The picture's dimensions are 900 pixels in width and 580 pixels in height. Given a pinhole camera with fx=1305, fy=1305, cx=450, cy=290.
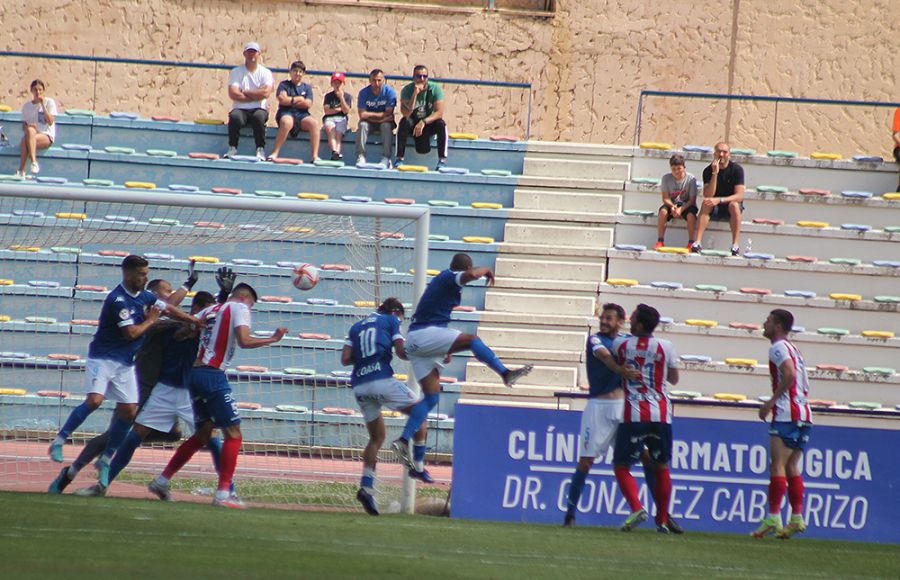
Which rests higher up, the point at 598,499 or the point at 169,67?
the point at 169,67

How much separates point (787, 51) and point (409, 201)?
696 centimetres

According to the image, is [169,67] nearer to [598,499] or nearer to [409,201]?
[409,201]

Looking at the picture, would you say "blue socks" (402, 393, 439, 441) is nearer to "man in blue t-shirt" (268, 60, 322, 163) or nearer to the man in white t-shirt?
"man in blue t-shirt" (268, 60, 322, 163)

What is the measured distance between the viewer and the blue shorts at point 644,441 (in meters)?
10.6

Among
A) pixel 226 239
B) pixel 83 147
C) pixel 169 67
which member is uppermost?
pixel 169 67

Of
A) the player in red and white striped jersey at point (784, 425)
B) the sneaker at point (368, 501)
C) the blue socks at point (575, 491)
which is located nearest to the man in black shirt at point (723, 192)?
the player in red and white striped jersey at point (784, 425)

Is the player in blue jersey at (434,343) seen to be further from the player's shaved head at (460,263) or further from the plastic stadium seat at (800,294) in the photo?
the plastic stadium seat at (800,294)

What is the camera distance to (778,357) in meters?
10.7

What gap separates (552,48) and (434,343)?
988cm

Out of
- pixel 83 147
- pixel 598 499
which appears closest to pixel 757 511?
pixel 598 499

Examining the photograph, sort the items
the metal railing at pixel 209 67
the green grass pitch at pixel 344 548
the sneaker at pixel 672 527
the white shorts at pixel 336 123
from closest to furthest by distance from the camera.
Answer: the green grass pitch at pixel 344 548
the sneaker at pixel 672 527
the white shorts at pixel 336 123
the metal railing at pixel 209 67

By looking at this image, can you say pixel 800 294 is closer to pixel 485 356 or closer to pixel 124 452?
pixel 485 356

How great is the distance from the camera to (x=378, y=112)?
695 inches

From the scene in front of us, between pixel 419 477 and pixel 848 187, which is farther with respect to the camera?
pixel 848 187
